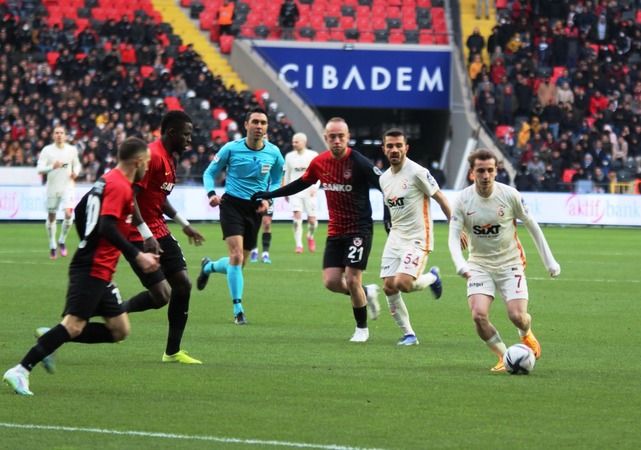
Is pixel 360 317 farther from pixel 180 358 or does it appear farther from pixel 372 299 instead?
pixel 180 358

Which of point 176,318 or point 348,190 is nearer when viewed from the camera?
point 176,318

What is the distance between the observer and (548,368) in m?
11.8

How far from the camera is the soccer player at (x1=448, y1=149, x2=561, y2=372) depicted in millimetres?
11656

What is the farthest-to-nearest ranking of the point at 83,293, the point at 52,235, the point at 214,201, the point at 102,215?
the point at 52,235 < the point at 214,201 < the point at 83,293 < the point at 102,215

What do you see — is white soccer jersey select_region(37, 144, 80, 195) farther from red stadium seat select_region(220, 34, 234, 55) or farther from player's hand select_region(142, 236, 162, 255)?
red stadium seat select_region(220, 34, 234, 55)

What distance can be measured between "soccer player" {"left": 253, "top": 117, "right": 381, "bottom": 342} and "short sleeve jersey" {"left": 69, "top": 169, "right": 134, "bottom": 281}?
166 inches

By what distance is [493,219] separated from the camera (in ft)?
38.5

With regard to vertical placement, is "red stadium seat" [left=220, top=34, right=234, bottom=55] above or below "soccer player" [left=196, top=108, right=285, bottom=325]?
above

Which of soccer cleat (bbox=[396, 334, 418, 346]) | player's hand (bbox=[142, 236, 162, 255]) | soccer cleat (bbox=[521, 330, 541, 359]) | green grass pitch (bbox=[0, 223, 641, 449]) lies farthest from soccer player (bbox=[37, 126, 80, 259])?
soccer cleat (bbox=[521, 330, 541, 359])

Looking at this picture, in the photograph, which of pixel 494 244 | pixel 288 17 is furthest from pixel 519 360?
pixel 288 17

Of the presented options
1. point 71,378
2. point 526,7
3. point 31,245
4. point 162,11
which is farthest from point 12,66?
point 71,378

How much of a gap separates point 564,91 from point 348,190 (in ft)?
103

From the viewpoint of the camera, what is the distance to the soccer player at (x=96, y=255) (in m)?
9.74

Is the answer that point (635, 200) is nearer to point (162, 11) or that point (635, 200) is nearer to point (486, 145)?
point (486, 145)
